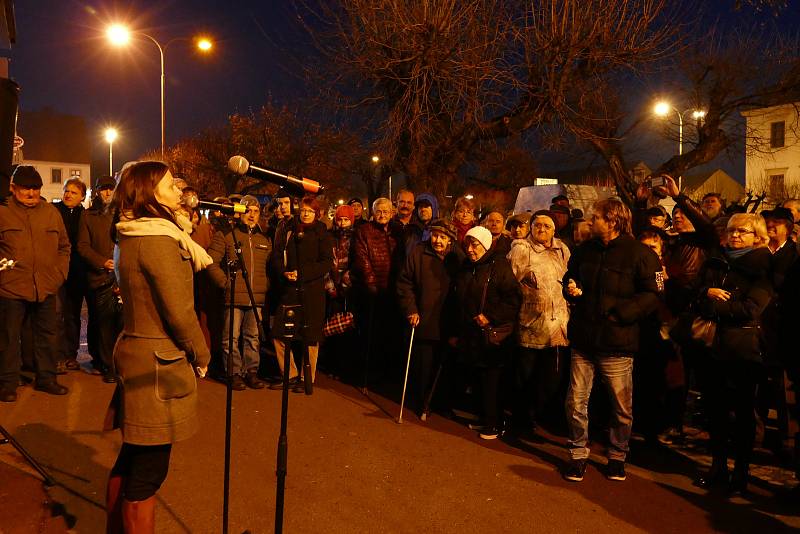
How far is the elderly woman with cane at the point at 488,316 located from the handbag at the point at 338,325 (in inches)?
79.7

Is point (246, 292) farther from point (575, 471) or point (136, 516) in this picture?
point (136, 516)

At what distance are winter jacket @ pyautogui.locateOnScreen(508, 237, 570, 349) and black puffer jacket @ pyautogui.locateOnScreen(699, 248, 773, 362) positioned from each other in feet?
4.97

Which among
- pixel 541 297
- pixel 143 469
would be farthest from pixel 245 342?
pixel 143 469

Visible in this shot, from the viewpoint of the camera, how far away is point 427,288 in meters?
6.91

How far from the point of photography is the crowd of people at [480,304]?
4945mm

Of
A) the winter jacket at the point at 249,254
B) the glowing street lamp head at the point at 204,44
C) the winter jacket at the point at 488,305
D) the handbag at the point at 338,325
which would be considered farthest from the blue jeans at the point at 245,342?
the glowing street lamp head at the point at 204,44

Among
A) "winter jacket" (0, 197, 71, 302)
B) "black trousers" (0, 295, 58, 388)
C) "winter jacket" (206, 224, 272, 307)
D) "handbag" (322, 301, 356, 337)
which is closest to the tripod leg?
"black trousers" (0, 295, 58, 388)

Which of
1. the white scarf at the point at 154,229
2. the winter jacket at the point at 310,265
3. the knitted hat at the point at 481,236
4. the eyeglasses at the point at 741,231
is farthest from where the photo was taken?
the winter jacket at the point at 310,265

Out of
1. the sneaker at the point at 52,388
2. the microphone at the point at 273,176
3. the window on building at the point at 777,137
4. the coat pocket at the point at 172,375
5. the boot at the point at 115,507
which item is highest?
the window on building at the point at 777,137

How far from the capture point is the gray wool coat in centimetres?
315

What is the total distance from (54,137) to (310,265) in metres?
74.9

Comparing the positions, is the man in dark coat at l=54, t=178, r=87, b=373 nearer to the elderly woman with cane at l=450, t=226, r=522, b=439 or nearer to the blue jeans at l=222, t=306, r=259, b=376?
the blue jeans at l=222, t=306, r=259, b=376

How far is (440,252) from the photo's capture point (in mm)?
6938

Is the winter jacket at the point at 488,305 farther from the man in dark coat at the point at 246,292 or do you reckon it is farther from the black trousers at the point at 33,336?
the black trousers at the point at 33,336
